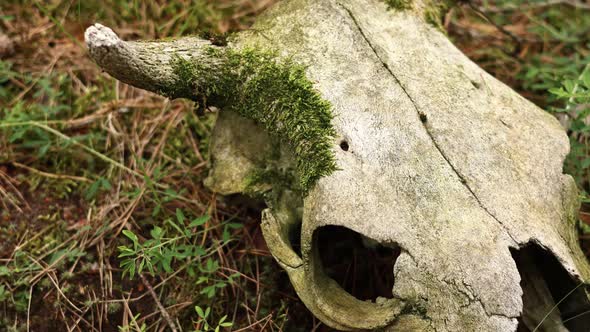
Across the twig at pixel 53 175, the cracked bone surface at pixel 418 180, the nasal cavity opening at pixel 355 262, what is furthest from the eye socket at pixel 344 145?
the twig at pixel 53 175

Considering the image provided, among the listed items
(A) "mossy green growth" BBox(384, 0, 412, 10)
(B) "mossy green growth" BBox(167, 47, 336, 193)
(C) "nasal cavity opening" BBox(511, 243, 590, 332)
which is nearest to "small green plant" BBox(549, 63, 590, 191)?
(C) "nasal cavity opening" BBox(511, 243, 590, 332)

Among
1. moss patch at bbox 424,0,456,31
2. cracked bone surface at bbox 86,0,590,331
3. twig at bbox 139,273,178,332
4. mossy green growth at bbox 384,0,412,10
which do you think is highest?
mossy green growth at bbox 384,0,412,10

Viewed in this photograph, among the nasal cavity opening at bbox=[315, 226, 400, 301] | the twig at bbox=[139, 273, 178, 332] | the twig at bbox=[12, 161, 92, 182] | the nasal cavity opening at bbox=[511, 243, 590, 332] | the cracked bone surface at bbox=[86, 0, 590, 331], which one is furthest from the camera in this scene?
the twig at bbox=[12, 161, 92, 182]

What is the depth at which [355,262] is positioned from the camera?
110 inches

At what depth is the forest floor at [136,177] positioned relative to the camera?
2.71m

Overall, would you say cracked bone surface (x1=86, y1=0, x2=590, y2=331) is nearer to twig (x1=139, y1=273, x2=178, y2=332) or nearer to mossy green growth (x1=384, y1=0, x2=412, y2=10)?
mossy green growth (x1=384, y1=0, x2=412, y2=10)

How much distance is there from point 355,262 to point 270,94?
1062mm

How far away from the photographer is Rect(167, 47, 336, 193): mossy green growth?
7.54ft

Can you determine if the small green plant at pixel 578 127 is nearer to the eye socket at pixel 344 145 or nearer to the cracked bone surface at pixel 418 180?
the cracked bone surface at pixel 418 180

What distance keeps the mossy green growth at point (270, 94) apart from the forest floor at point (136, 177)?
243 mm

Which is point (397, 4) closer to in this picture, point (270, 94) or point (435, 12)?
point (435, 12)

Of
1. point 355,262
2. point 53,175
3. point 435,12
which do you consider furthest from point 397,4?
point 53,175

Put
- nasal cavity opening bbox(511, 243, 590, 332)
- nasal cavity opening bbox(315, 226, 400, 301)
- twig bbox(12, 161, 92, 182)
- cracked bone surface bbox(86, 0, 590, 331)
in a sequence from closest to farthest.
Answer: cracked bone surface bbox(86, 0, 590, 331) → nasal cavity opening bbox(511, 243, 590, 332) → nasal cavity opening bbox(315, 226, 400, 301) → twig bbox(12, 161, 92, 182)

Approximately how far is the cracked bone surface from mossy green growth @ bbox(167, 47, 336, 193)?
0.19 ft
